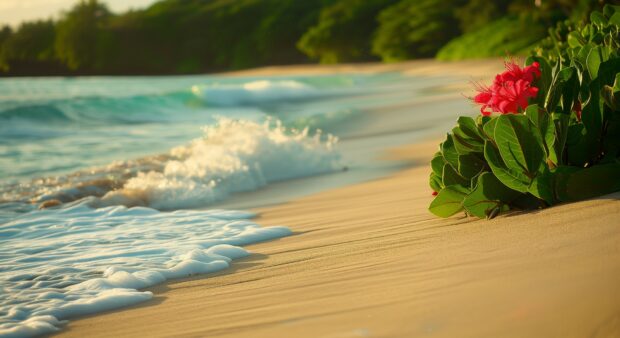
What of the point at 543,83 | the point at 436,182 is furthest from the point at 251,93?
the point at 543,83

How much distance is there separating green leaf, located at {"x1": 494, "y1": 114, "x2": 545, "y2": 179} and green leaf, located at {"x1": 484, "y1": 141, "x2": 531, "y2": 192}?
2 cm

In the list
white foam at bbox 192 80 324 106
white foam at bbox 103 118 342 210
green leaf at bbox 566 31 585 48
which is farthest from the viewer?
white foam at bbox 192 80 324 106

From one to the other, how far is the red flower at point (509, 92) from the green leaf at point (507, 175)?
28 cm

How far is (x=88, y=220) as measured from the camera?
5438 millimetres

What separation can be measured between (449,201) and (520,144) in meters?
0.50

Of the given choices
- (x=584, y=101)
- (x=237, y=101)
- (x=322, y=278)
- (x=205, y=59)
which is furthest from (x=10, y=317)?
(x=205, y=59)

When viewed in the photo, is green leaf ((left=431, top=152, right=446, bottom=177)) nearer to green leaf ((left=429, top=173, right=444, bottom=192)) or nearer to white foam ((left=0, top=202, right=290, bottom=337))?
green leaf ((left=429, top=173, right=444, bottom=192))

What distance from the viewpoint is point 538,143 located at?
123 inches

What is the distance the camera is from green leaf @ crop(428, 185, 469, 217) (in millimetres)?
3523

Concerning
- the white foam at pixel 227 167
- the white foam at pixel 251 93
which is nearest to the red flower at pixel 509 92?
the white foam at pixel 227 167

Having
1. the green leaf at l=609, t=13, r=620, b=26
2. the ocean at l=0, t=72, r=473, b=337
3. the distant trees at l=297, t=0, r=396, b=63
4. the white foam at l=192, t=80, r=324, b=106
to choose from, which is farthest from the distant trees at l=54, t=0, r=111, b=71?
the green leaf at l=609, t=13, r=620, b=26

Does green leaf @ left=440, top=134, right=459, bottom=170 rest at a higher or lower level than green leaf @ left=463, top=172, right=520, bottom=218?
higher

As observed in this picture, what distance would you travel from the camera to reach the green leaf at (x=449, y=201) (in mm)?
3523

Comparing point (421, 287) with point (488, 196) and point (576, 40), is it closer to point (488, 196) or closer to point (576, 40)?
point (488, 196)
